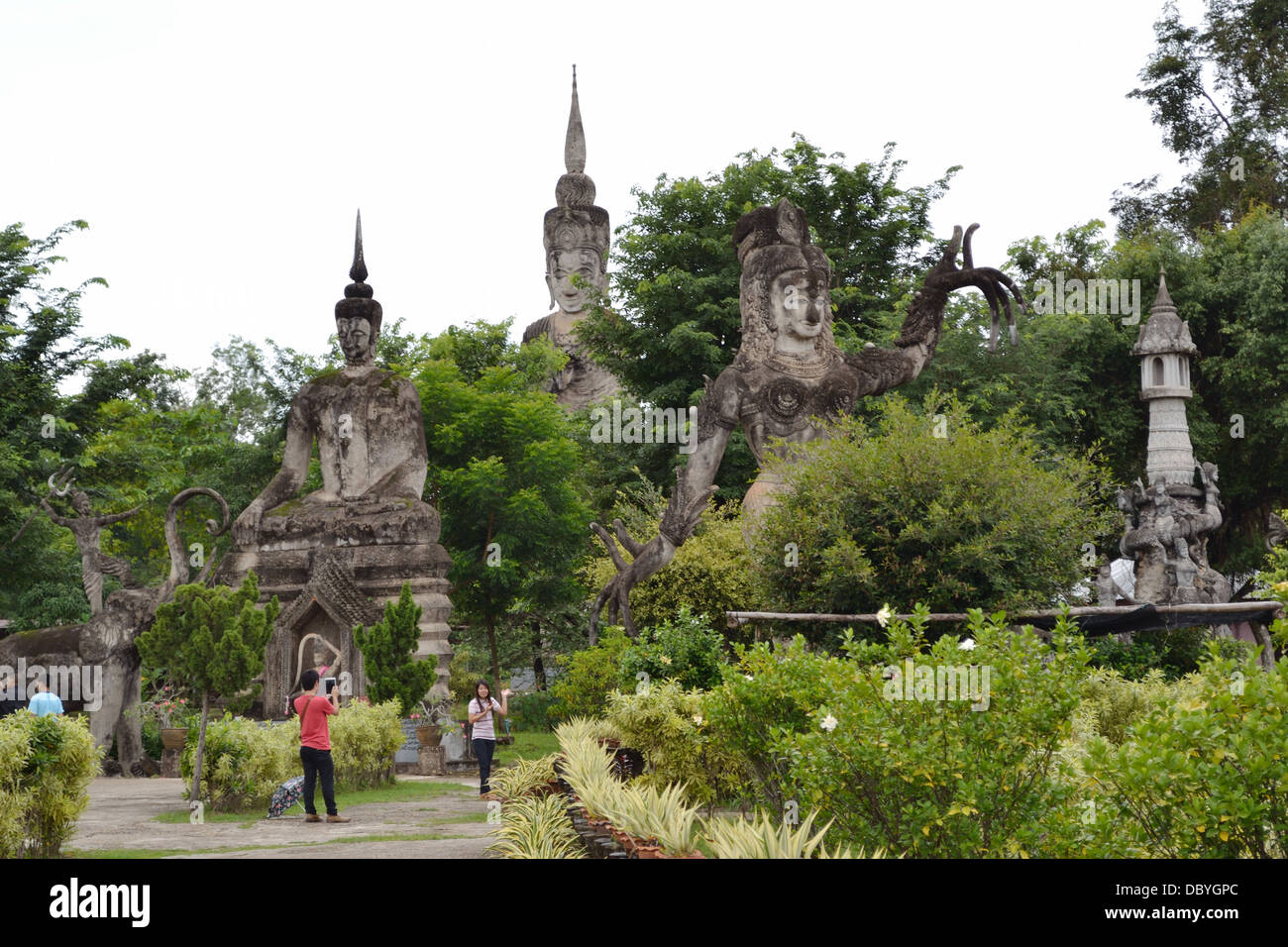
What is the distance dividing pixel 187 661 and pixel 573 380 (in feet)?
106

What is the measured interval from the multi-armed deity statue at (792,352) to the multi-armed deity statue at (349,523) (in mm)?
5202

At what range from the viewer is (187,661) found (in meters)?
13.7

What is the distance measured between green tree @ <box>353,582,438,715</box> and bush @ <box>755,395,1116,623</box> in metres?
5.46

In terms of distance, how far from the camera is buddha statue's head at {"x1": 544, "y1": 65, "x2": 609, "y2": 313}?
44.7 meters

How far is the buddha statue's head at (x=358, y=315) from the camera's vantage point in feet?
75.3

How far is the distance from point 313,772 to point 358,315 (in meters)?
11.2

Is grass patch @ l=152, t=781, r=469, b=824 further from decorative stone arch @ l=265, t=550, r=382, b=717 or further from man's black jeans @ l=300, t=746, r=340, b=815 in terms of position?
decorative stone arch @ l=265, t=550, r=382, b=717

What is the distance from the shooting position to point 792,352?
18422 millimetres

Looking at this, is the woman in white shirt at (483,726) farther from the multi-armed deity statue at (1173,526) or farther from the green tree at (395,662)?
the multi-armed deity statue at (1173,526)

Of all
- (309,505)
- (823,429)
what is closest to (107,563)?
(309,505)

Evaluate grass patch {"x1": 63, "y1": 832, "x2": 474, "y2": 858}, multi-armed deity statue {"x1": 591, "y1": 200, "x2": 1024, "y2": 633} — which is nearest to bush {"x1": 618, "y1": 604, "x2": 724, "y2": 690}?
multi-armed deity statue {"x1": 591, "y1": 200, "x2": 1024, "y2": 633}

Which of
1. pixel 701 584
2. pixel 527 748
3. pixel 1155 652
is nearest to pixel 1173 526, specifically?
pixel 1155 652

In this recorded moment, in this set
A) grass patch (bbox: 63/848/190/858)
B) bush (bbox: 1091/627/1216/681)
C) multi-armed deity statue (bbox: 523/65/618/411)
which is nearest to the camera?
grass patch (bbox: 63/848/190/858)
